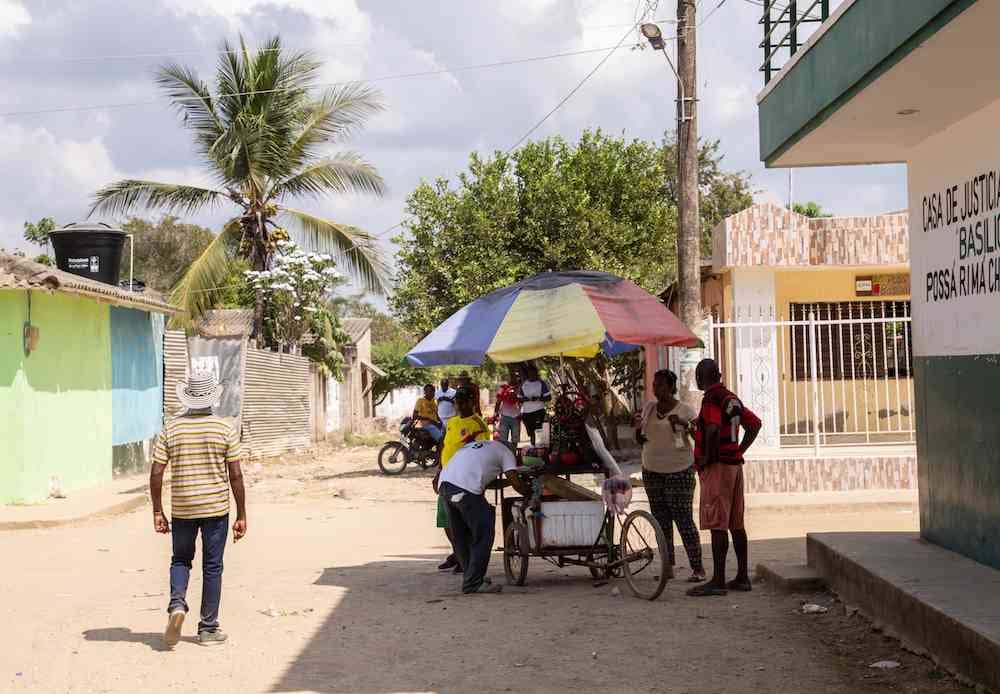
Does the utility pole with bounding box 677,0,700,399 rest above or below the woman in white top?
above

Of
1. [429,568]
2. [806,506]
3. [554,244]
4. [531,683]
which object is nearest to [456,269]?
[554,244]

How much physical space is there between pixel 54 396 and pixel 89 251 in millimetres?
4129

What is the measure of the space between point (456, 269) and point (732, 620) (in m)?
15.9

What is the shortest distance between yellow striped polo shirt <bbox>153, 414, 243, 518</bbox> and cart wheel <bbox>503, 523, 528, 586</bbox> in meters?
2.61

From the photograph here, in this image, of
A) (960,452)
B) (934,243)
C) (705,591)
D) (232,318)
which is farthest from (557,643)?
(232,318)

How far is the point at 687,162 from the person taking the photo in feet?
49.8

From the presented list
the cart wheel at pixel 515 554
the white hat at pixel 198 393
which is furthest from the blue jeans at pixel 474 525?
the white hat at pixel 198 393

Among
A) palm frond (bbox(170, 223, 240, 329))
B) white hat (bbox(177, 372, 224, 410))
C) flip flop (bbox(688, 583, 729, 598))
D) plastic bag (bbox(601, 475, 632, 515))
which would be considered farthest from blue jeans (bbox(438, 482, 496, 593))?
palm frond (bbox(170, 223, 240, 329))

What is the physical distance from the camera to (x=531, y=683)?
6691 mm

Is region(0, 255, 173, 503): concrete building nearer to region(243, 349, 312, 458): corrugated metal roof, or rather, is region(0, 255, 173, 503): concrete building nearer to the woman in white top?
region(243, 349, 312, 458): corrugated metal roof

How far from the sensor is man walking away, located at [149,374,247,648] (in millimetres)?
7773

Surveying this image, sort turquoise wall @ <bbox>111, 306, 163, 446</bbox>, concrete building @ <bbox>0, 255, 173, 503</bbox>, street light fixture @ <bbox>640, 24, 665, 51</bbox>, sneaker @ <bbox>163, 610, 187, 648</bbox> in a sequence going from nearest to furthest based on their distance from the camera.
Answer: sneaker @ <bbox>163, 610, 187, 648</bbox>
street light fixture @ <bbox>640, 24, 665, 51</bbox>
concrete building @ <bbox>0, 255, 173, 503</bbox>
turquoise wall @ <bbox>111, 306, 163, 446</bbox>

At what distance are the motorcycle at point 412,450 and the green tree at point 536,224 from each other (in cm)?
227

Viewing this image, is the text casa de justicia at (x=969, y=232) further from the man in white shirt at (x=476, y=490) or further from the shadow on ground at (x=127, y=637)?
the shadow on ground at (x=127, y=637)
